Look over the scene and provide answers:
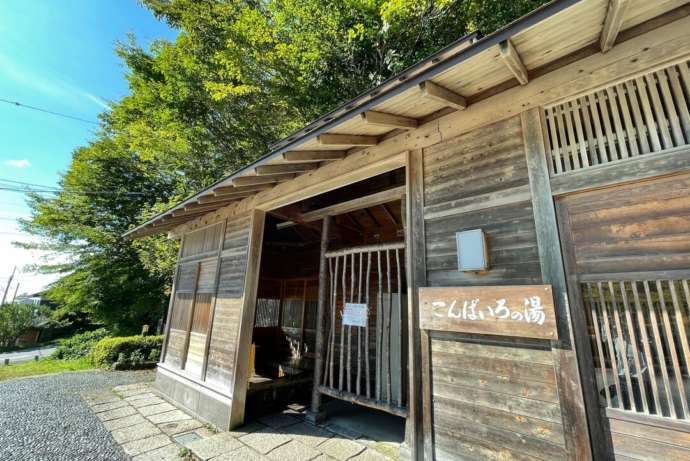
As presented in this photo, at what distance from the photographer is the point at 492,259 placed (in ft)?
6.84

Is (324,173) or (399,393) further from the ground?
(324,173)

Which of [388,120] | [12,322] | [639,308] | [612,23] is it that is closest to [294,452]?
[639,308]

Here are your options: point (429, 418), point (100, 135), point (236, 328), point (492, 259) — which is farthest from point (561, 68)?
point (100, 135)

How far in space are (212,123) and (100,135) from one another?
10.0 meters

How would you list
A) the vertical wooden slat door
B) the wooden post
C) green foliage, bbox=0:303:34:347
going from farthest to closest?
1. green foliage, bbox=0:303:34:347
2. the wooden post
3. the vertical wooden slat door

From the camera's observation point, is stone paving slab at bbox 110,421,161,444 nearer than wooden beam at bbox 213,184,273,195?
Yes

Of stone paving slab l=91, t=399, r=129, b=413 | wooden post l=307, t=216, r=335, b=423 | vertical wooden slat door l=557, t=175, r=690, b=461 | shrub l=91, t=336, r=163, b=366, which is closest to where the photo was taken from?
vertical wooden slat door l=557, t=175, r=690, b=461

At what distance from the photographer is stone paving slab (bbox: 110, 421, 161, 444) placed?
373cm

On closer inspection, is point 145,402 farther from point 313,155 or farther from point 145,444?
point 313,155

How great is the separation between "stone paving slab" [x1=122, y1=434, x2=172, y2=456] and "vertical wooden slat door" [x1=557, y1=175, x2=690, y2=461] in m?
4.52

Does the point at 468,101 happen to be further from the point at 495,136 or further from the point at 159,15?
the point at 159,15

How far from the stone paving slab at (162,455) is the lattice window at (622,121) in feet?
15.5

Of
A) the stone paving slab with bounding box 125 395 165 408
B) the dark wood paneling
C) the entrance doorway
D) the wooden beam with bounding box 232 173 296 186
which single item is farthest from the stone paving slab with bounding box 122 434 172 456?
the dark wood paneling

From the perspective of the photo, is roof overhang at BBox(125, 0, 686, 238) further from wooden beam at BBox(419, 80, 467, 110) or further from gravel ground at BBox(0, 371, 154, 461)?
gravel ground at BBox(0, 371, 154, 461)
